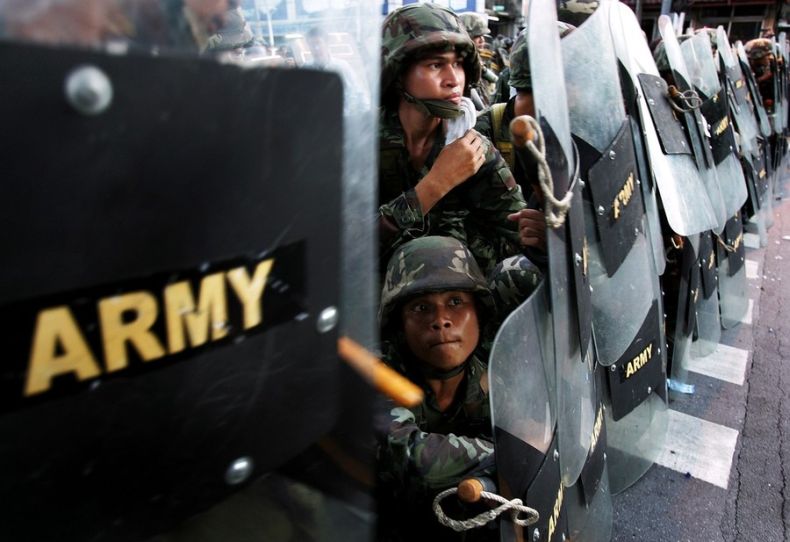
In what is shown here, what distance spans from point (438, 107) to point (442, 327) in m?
0.79

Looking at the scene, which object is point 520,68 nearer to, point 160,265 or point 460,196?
point 460,196

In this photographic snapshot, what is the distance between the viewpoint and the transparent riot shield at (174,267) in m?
0.34

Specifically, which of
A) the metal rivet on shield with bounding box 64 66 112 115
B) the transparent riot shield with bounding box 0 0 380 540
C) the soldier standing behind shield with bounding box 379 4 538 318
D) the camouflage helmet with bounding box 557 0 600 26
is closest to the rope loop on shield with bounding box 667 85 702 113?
the camouflage helmet with bounding box 557 0 600 26

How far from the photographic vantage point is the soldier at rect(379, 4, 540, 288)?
5.90 feet

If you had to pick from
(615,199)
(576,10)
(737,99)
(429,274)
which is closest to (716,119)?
(576,10)

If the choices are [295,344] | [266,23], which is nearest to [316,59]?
[266,23]

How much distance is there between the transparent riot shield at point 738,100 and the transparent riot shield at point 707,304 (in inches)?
59.2

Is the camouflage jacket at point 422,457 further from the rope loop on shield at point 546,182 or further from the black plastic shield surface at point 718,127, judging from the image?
the black plastic shield surface at point 718,127

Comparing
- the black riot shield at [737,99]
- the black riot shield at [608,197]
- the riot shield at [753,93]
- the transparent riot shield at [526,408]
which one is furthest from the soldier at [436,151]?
the riot shield at [753,93]

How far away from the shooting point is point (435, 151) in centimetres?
194

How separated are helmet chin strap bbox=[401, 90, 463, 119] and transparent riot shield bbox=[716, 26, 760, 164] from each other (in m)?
2.75

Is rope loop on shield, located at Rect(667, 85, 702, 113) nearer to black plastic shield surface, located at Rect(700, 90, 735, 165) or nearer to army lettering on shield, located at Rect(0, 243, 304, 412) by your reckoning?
black plastic shield surface, located at Rect(700, 90, 735, 165)

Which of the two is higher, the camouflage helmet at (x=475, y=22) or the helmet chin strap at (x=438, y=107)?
the camouflage helmet at (x=475, y=22)

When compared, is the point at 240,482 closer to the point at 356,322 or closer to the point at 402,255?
the point at 356,322
